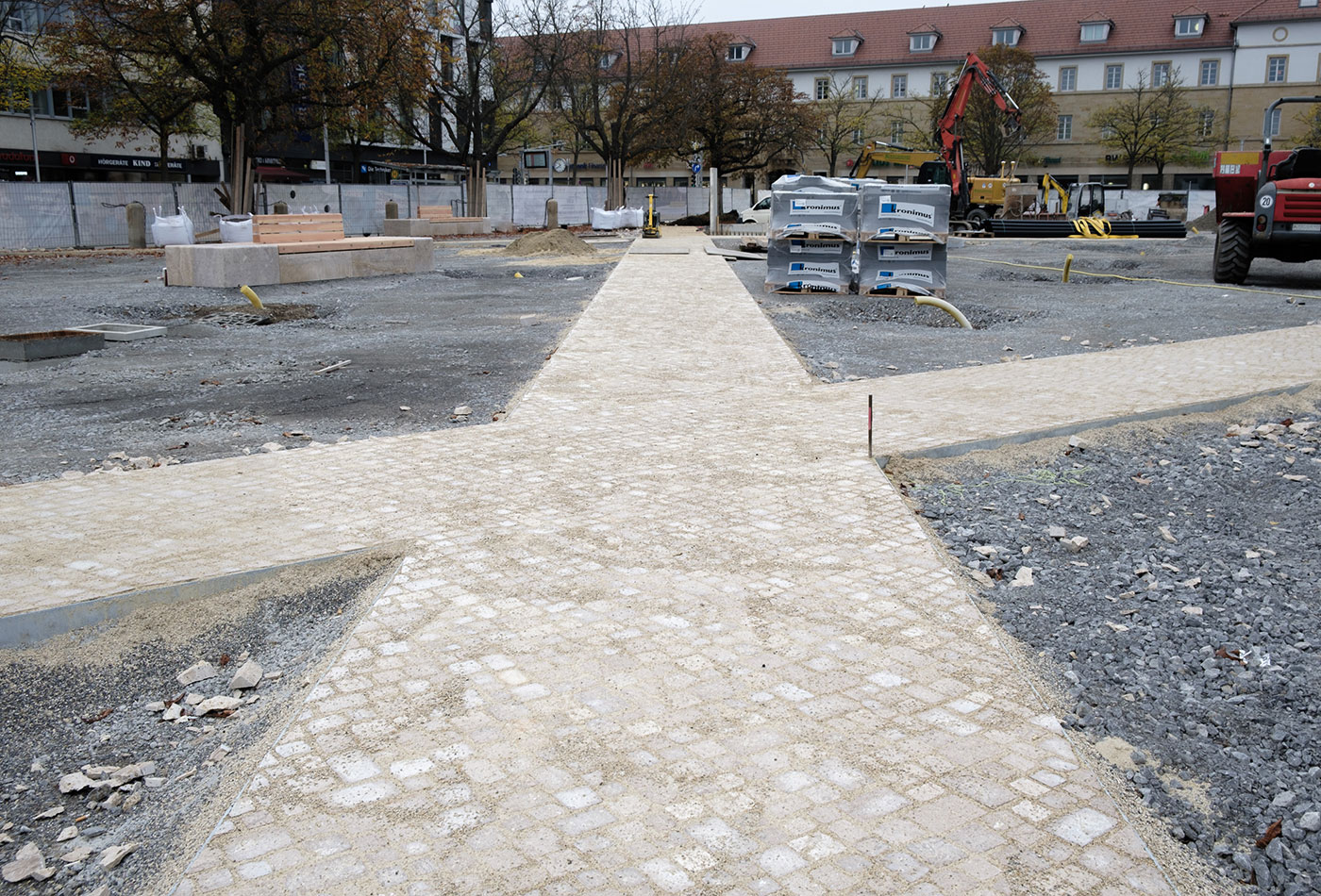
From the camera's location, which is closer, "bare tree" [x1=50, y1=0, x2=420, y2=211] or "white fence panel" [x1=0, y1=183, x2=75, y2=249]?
"bare tree" [x1=50, y1=0, x2=420, y2=211]

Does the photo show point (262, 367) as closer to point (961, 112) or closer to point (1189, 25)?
point (961, 112)

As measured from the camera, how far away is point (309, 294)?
58.1 feet

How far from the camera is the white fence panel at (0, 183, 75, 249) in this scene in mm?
32312

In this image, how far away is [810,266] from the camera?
17.8 metres

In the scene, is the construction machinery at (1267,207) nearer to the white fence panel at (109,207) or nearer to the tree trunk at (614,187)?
the white fence panel at (109,207)

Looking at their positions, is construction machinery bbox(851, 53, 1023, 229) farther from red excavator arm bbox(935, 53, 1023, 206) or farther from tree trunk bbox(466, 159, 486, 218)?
tree trunk bbox(466, 159, 486, 218)

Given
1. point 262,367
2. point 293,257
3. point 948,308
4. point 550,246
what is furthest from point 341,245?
point 948,308

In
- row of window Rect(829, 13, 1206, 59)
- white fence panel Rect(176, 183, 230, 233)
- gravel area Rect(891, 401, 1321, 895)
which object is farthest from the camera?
row of window Rect(829, 13, 1206, 59)

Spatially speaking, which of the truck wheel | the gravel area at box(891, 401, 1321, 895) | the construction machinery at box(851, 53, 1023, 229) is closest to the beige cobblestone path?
the gravel area at box(891, 401, 1321, 895)

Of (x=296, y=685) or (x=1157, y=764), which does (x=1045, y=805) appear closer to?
(x=1157, y=764)

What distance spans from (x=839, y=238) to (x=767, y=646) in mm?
14295

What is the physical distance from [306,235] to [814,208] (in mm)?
9900

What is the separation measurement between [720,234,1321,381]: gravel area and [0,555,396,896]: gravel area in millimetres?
6517

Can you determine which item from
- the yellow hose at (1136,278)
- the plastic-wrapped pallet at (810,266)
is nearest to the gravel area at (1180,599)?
the plastic-wrapped pallet at (810,266)
